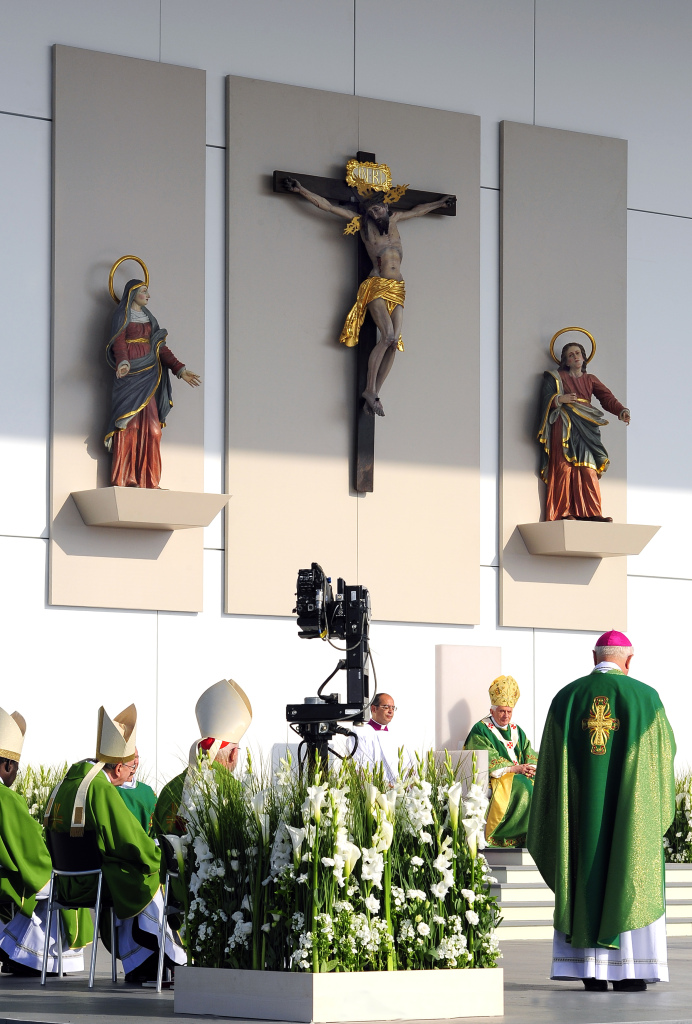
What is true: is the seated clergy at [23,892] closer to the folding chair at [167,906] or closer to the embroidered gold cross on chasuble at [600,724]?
the folding chair at [167,906]

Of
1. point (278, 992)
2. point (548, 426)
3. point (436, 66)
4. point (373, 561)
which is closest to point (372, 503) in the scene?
point (373, 561)

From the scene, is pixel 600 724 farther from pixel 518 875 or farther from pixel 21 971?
pixel 518 875

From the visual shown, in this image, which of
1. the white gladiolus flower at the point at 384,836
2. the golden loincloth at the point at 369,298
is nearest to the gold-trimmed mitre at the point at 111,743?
the white gladiolus flower at the point at 384,836

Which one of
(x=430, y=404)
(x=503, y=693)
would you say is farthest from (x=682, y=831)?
(x=430, y=404)

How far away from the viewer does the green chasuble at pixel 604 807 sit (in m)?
7.15

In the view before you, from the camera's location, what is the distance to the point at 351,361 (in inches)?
502

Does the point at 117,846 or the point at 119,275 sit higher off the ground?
the point at 119,275

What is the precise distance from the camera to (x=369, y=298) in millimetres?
12508

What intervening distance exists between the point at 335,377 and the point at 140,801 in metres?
5.48

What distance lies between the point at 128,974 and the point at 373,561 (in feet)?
17.8

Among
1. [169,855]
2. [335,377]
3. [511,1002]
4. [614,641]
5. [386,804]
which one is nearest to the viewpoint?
[386,804]

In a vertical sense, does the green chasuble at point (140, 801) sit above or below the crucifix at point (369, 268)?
below

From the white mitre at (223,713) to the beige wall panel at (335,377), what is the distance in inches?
171

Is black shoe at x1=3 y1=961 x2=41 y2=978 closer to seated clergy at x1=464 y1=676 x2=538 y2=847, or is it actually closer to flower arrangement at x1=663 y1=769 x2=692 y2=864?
seated clergy at x1=464 y1=676 x2=538 y2=847
